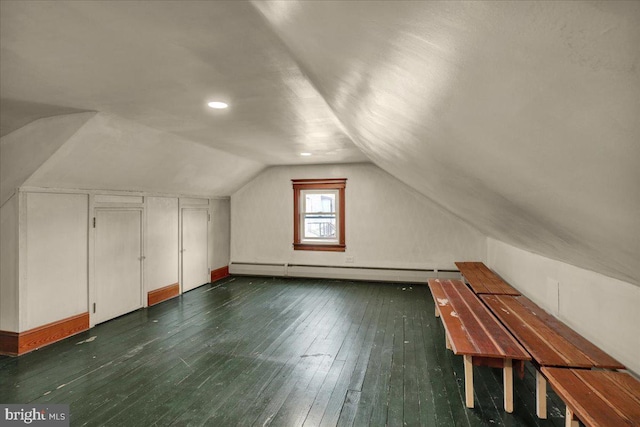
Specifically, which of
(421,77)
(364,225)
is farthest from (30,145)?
(364,225)

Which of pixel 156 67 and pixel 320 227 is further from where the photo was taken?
pixel 320 227

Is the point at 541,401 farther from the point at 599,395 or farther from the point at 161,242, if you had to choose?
the point at 161,242

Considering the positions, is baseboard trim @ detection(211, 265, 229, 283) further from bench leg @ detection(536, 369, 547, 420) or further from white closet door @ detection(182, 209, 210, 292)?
bench leg @ detection(536, 369, 547, 420)

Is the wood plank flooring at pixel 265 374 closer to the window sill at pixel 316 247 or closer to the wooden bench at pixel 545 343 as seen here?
the wooden bench at pixel 545 343

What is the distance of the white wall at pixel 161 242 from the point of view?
5301mm

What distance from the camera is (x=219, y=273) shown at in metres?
7.21

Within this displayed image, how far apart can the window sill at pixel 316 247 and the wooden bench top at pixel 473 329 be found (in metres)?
3.10

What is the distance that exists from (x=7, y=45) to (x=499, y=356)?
11.6 feet

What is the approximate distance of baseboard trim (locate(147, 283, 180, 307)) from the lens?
5.30m

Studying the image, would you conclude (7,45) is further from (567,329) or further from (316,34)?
(567,329)

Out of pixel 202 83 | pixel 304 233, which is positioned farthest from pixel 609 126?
pixel 304 233

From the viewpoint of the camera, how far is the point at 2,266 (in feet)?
11.8

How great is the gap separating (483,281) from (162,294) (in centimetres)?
486

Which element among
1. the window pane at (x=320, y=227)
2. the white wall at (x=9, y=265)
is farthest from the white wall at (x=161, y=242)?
the window pane at (x=320, y=227)
